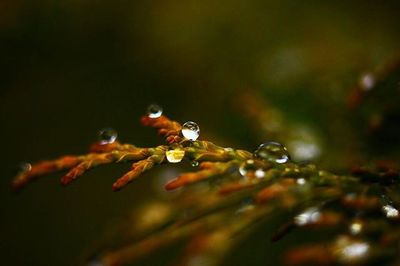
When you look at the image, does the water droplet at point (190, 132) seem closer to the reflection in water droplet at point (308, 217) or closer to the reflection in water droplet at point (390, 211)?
the reflection in water droplet at point (308, 217)

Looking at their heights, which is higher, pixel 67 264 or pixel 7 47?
pixel 7 47

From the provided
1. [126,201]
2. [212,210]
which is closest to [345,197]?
[212,210]

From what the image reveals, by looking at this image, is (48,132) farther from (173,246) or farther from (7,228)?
(173,246)

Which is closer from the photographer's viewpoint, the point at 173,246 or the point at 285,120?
the point at 285,120

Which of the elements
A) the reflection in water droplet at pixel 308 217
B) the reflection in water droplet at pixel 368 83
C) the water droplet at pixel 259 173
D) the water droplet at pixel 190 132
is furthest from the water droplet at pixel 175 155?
the reflection in water droplet at pixel 368 83

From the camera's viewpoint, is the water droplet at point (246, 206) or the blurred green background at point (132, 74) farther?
the blurred green background at point (132, 74)

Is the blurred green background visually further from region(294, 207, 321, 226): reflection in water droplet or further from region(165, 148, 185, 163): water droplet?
region(165, 148, 185, 163): water droplet
